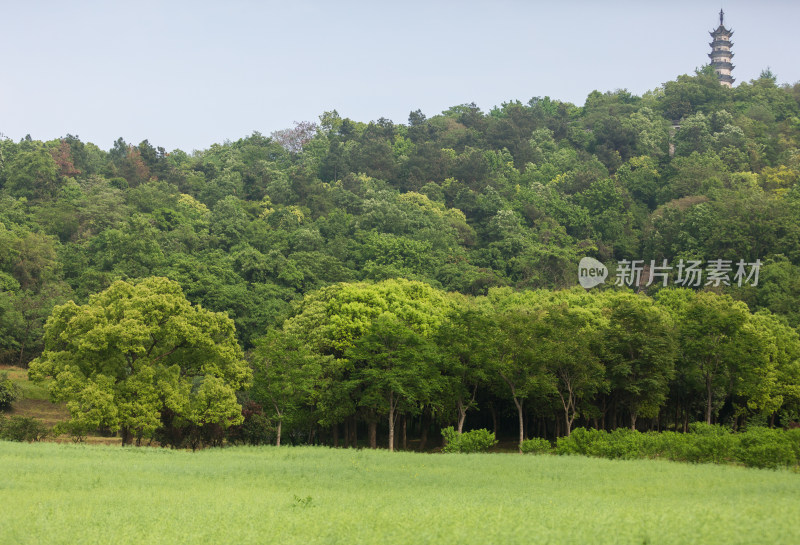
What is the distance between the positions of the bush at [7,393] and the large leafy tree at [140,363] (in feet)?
28.4

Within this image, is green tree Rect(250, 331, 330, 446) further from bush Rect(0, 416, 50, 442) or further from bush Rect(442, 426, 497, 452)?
bush Rect(0, 416, 50, 442)

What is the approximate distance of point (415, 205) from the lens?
117m

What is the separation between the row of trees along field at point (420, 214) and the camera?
7675 cm

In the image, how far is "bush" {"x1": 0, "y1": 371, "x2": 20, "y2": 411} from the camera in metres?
61.8

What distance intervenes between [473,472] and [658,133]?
396 ft

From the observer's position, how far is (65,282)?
87500mm

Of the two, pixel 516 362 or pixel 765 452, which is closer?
pixel 765 452

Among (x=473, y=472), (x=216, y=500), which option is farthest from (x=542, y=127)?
(x=216, y=500)

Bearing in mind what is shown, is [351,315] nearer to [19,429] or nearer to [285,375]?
[285,375]

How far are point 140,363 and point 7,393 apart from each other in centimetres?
1673

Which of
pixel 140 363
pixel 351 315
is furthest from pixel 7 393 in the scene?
pixel 351 315

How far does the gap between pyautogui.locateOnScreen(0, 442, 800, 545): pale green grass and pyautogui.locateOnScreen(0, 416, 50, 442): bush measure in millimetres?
13240

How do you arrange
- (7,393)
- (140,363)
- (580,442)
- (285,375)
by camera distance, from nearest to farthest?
(580,442) → (140,363) → (285,375) → (7,393)

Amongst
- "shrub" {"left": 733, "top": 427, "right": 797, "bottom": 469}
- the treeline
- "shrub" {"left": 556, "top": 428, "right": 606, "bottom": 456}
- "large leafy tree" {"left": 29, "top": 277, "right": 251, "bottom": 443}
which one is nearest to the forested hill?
the treeline
